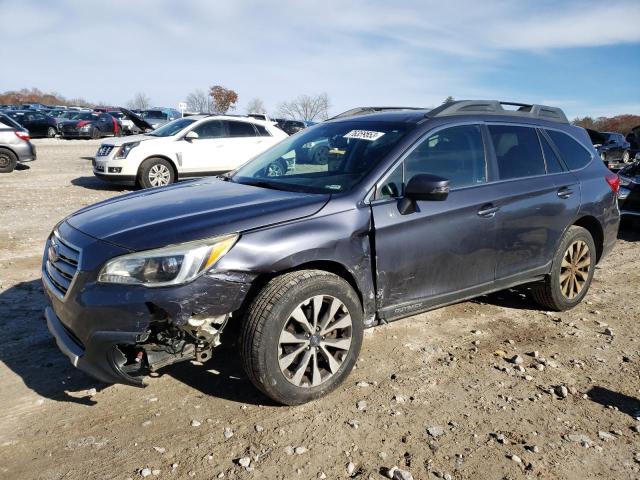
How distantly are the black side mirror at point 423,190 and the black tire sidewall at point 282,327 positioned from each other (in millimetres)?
715

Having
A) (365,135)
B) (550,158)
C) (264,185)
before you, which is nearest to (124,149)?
(264,185)

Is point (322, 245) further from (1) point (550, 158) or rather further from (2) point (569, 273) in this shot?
(2) point (569, 273)

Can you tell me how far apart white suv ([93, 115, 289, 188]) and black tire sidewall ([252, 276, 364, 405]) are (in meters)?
8.11

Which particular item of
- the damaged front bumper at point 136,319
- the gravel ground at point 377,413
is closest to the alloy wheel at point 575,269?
the gravel ground at point 377,413

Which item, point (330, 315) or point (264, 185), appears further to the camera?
point (264, 185)

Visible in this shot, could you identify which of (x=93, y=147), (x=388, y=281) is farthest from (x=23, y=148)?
(x=388, y=281)

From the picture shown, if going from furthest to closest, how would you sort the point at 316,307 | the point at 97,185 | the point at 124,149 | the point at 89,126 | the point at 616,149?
the point at 89,126 → the point at 616,149 → the point at 97,185 → the point at 124,149 → the point at 316,307

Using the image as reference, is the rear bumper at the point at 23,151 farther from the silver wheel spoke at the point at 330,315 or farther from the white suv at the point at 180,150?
the silver wheel spoke at the point at 330,315

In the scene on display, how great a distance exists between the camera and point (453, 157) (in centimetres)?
408

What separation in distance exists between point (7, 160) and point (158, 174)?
220 inches

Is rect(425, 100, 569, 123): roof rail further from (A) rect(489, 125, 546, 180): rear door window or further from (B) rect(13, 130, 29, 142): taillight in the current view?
(B) rect(13, 130, 29, 142): taillight

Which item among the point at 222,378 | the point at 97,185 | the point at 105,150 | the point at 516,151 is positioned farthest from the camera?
the point at 97,185

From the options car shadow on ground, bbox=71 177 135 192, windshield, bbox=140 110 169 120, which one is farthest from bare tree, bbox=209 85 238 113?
car shadow on ground, bbox=71 177 135 192


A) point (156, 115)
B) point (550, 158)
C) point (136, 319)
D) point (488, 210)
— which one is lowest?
point (136, 319)
